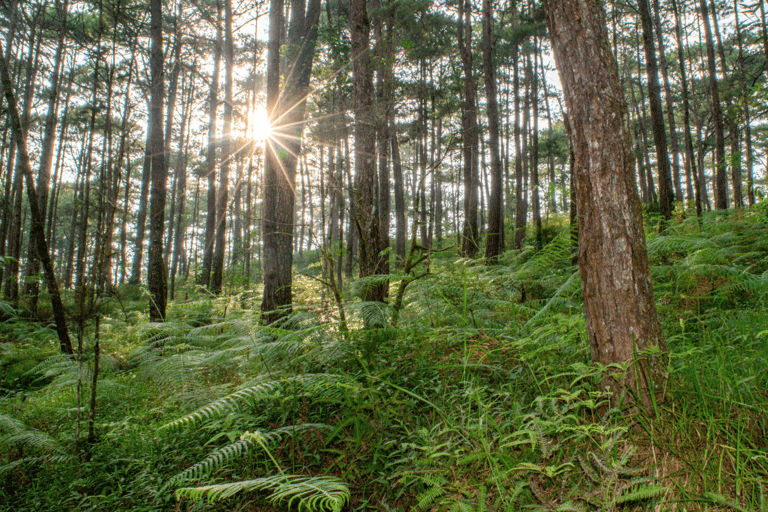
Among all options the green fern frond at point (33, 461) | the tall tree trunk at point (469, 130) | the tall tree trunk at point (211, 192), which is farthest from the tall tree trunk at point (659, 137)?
the tall tree trunk at point (211, 192)

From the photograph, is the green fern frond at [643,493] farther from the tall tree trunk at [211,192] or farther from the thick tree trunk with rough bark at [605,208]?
the tall tree trunk at [211,192]

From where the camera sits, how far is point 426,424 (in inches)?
90.5

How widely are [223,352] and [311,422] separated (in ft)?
3.39

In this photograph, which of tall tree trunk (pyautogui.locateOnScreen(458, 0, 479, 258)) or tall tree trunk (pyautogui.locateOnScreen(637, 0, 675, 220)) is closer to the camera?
tall tree trunk (pyautogui.locateOnScreen(637, 0, 675, 220))

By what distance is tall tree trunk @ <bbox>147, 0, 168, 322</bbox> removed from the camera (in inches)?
272

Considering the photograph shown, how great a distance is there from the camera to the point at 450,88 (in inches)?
669

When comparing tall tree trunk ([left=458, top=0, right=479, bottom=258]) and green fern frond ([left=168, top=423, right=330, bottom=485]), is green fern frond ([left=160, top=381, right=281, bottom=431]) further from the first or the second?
tall tree trunk ([left=458, top=0, right=479, bottom=258])

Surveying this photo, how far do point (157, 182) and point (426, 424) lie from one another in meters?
7.26

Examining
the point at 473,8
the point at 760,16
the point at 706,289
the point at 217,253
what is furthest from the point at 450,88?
the point at 706,289

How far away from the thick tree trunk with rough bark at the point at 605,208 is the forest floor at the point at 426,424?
16 centimetres

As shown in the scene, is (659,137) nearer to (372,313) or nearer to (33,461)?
(372,313)

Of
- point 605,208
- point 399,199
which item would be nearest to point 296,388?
point 605,208

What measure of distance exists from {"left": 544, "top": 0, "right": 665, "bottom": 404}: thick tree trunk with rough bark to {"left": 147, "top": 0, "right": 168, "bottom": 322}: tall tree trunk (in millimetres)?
6887

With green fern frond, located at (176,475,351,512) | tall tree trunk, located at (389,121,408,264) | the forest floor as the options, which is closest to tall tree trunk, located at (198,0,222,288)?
tall tree trunk, located at (389,121,408,264)
